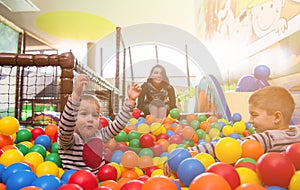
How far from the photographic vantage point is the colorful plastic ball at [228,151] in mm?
678

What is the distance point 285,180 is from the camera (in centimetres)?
52

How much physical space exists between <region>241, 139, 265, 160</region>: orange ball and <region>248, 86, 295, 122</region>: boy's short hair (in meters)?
0.20

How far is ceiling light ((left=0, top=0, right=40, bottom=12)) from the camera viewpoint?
3207 mm

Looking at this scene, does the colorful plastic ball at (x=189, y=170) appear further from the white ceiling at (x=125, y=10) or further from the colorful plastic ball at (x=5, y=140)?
the white ceiling at (x=125, y=10)

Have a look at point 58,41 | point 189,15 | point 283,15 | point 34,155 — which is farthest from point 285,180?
point 58,41

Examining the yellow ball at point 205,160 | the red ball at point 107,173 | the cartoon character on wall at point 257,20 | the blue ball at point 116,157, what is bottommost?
→ the red ball at point 107,173

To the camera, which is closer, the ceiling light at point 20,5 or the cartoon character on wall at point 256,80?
the cartoon character on wall at point 256,80

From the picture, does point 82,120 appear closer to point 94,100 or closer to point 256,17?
point 94,100

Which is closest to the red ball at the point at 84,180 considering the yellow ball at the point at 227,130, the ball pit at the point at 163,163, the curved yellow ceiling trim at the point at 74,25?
the ball pit at the point at 163,163

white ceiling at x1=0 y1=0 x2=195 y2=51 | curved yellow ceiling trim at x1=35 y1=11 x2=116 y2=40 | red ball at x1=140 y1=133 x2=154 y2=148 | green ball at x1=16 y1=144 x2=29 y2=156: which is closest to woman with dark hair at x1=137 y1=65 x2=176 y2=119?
red ball at x1=140 y1=133 x2=154 y2=148

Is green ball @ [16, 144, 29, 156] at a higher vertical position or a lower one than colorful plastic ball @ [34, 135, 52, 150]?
lower

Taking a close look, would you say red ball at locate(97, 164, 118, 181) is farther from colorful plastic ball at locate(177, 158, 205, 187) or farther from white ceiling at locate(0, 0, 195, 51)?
white ceiling at locate(0, 0, 195, 51)

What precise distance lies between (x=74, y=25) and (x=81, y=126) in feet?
11.6

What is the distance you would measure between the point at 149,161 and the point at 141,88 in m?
0.31
